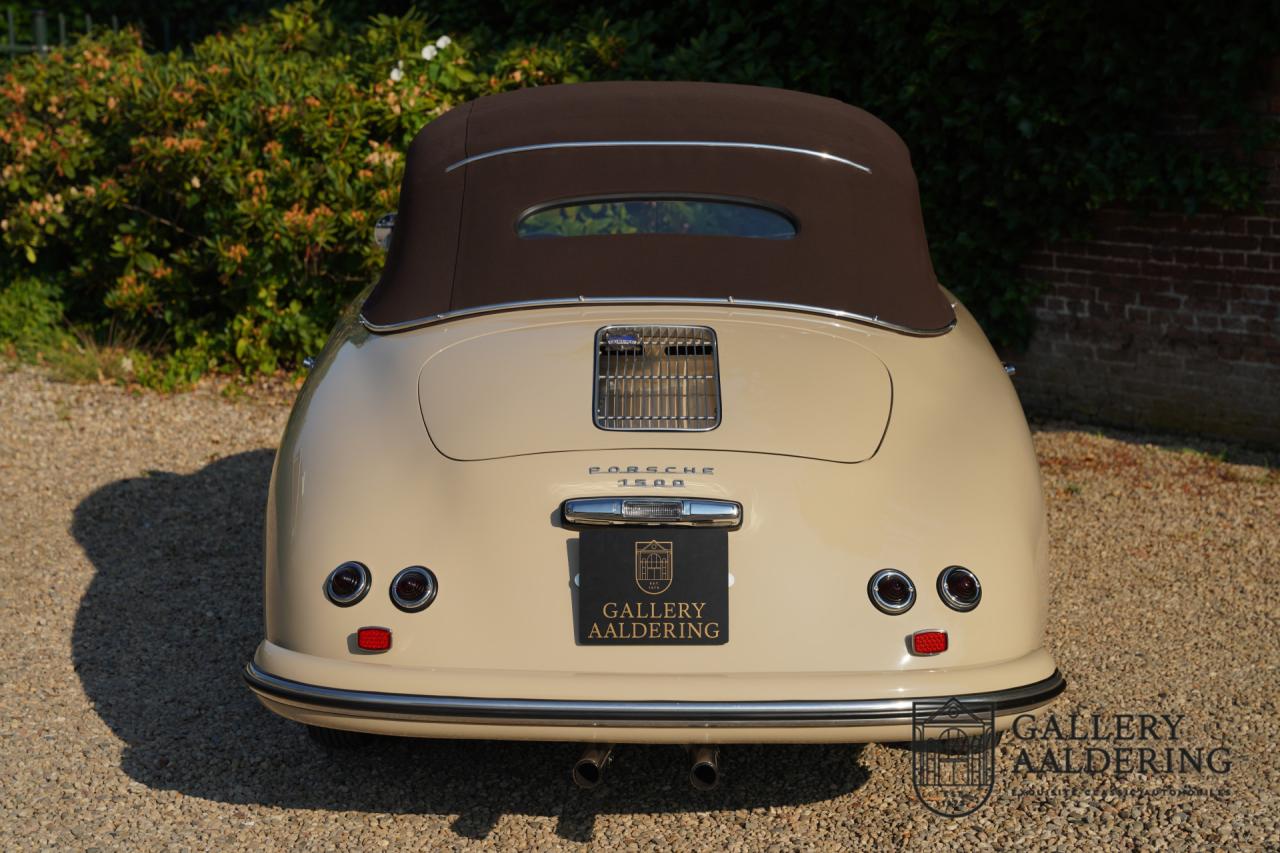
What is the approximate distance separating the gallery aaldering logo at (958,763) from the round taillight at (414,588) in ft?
3.76

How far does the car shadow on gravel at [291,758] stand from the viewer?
347cm

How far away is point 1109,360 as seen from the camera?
7.30 meters

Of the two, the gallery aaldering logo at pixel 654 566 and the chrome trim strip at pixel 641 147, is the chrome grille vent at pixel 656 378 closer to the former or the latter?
the gallery aaldering logo at pixel 654 566

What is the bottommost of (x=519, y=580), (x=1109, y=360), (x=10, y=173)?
(x=1109, y=360)

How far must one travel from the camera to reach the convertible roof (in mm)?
3822

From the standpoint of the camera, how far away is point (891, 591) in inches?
118

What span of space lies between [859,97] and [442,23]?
10.0 feet

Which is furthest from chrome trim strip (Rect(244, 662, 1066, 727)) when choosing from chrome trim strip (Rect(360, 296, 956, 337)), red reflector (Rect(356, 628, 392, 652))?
chrome trim strip (Rect(360, 296, 956, 337))

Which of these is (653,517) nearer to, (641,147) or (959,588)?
(959,588)

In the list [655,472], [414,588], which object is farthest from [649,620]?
[414,588]

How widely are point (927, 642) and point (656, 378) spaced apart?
37.2 inches

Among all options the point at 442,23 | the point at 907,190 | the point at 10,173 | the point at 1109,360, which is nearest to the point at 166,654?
the point at 907,190

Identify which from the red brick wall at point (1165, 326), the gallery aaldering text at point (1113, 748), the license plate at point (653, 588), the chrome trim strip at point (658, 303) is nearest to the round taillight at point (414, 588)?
the license plate at point (653, 588)

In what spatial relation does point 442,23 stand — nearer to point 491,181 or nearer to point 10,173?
point 10,173
